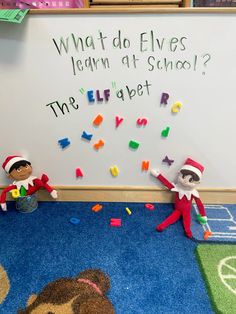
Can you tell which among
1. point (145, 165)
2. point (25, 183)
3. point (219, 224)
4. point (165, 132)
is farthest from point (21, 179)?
point (219, 224)

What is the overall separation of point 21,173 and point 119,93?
25.2 inches

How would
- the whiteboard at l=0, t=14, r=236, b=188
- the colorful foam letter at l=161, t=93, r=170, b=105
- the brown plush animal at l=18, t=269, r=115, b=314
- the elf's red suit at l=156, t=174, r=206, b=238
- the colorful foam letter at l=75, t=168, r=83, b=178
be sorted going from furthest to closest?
1. the colorful foam letter at l=75, t=168, r=83, b=178
2. the elf's red suit at l=156, t=174, r=206, b=238
3. the colorful foam letter at l=161, t=93, r=170, b=105
4. the whiteboard at l=0, t=14, r=236, b=188
5. the brown plush animal at l=18, t=269, r=115, b=314

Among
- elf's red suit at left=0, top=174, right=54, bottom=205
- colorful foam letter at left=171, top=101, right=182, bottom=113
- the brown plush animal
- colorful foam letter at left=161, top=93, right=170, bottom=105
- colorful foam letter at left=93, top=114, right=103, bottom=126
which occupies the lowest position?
the brown plush animal

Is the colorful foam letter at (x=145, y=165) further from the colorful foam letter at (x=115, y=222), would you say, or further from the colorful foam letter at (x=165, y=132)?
the colorful foam letter at (x=115, y=222)

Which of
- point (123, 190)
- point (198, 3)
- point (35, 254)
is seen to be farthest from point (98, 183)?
point (198, 3)

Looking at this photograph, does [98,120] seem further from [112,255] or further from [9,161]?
[112,255]

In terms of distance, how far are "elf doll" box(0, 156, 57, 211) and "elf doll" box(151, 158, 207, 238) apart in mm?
603

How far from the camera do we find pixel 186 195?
4.75 feet

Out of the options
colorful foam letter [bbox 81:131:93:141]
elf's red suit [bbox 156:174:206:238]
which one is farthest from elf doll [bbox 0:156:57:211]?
elf's red suit [bbox 156:174:206:238]

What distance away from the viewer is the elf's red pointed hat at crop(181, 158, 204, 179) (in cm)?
139

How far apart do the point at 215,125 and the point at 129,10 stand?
2.15 feet

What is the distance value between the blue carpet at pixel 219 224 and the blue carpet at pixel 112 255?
0.27ft

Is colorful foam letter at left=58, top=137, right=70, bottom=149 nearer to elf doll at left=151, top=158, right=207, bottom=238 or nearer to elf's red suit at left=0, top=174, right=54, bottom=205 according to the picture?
elf's red suit at left=0, top=174, right=54, bottom=205

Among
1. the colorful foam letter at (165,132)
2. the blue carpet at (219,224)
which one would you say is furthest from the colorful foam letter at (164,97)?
the blue carpet at (219,224)
